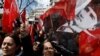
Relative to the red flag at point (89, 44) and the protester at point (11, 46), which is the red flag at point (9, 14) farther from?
the red flag at point (89, 44)

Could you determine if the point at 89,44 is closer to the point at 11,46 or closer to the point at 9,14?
the point at 11,46

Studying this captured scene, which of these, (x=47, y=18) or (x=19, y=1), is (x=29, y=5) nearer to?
(x=19, y=1)

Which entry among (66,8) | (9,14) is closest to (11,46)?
(66,8)

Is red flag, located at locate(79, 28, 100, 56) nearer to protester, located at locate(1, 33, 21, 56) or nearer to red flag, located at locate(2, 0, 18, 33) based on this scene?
protester, located at locate(1, 33, 21, 56)

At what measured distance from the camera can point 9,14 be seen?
289 inches

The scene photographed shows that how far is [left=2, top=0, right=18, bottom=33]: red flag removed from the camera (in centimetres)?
724

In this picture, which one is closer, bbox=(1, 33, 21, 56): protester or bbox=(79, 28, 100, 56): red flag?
bbox=(79, 28, 100, 56): red flag

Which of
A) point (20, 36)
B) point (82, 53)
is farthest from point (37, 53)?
point (82, 53)

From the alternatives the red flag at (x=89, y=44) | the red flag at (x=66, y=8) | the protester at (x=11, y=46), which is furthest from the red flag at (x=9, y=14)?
the red flag at (x=89, y=44)

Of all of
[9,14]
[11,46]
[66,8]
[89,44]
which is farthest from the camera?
[9,14]

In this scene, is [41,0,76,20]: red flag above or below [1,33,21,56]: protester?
above

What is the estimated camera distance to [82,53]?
17.8ft

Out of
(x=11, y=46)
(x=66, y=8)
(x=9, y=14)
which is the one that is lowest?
(x=11, y=46)

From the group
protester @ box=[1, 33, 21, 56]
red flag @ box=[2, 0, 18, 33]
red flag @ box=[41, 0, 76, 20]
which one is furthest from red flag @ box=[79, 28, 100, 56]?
red flag @ box=[2, 0, 18, 33]
